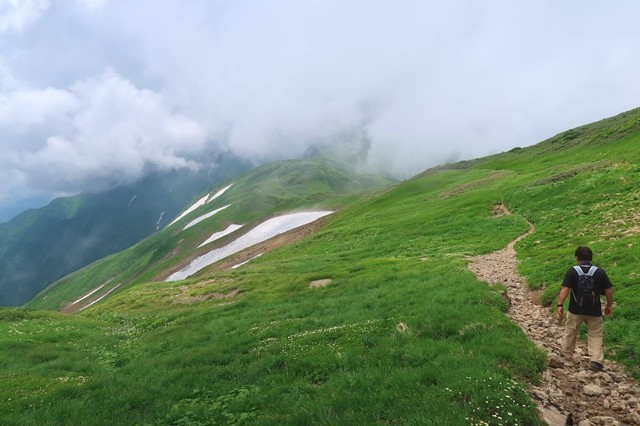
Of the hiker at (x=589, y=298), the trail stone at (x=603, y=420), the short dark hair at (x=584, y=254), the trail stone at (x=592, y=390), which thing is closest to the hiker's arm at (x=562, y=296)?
the hiker at (x=589, y=298)

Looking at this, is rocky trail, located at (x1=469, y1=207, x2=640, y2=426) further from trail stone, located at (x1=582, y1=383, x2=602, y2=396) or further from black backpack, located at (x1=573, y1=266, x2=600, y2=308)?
black backpack, located at (x1=573, y1=266, x2=600, y2=308)

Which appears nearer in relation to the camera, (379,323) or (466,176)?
(379,323)

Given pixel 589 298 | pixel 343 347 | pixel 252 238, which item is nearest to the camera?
pixel 589 298

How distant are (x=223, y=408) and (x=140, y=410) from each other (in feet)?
10.0

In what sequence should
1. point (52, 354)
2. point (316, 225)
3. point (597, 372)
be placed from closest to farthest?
point (597, 372) → point (52, 354) → point (316, 225)

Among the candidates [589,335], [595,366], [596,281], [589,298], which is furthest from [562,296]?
[595,366]

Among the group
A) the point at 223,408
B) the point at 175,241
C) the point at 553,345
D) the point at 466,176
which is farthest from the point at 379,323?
the point at 175,241

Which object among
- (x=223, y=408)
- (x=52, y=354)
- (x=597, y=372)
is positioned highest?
(x=52, y=354)

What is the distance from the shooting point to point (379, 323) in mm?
17000

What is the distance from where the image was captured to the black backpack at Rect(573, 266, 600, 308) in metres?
12.5

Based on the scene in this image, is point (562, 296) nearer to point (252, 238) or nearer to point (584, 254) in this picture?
point (584, 254)

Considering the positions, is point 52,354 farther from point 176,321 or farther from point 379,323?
point 379,323

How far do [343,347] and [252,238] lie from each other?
109524mm

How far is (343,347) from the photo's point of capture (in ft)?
48.3
